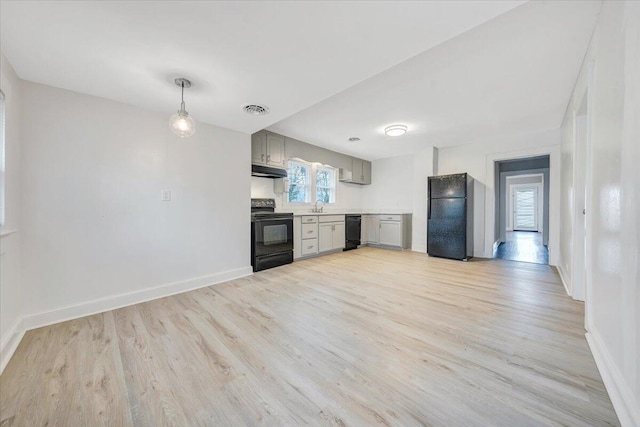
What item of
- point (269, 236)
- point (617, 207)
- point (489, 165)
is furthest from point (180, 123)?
point (489, 165)

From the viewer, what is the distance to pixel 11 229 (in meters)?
1.79

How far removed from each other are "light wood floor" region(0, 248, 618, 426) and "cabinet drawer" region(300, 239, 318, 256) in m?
1.86

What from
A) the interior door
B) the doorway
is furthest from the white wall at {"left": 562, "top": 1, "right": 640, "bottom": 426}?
the interior door

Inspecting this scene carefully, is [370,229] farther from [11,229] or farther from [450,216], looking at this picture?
[11,229]

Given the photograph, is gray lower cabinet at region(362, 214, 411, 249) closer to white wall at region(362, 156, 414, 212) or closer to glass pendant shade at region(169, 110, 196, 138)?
white wall at region(362, 156, 414, 212)

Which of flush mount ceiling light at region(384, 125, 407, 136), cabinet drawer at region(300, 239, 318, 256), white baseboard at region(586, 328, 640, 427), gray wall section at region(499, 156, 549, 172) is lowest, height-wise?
white baseboard at region(586, 328, 640, 427)

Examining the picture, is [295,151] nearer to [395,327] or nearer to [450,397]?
[395,327]

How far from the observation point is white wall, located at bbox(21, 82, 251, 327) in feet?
6.64

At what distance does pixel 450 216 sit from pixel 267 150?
355cm

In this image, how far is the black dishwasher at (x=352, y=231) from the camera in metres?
5.43

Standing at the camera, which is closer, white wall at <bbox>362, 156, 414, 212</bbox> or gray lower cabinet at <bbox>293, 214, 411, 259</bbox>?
gray lower cabinet at <bbox>293, 214, 411, 259</bbox>

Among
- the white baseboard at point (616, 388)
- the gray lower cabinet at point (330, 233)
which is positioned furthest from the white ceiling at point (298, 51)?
the gray lower cabinet at point (330, 233)

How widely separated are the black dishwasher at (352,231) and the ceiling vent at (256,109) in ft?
10.5

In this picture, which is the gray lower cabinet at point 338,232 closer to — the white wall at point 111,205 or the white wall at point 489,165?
the white wall at point 489,165
